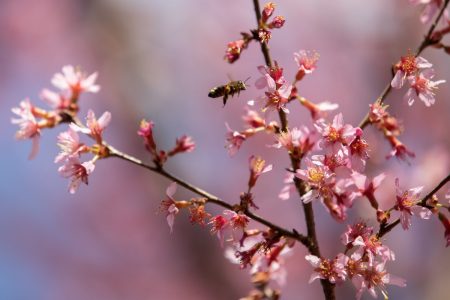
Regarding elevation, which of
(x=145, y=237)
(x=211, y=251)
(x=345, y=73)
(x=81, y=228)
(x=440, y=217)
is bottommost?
(x=440, y=217)

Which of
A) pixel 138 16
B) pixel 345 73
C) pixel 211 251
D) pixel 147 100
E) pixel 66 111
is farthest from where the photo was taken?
pixel 345 73

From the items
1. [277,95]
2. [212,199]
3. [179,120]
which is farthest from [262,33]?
[179,120]

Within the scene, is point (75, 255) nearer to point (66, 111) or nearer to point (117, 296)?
point (117, 296)

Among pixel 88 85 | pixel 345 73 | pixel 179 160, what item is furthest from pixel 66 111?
pixel 345 73

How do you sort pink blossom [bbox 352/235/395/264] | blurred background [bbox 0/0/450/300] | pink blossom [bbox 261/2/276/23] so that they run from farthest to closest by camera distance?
1. blurred background [bbox 0/0/450/300]
2. pink blossom [bbox 261/2/276/23]
3. pink blossom [bbox 352/235/395/264]

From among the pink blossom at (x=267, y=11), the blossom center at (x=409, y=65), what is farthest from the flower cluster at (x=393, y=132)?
the pink blossom at (x=267, y=11)

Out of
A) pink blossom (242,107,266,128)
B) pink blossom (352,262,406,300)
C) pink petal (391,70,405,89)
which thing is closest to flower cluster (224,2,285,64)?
pink blossom (242,107,266,128)

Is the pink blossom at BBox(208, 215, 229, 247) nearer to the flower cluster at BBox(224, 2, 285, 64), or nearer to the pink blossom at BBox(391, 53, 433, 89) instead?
the flower cluster at BBox(224, 2, 285, 64)
